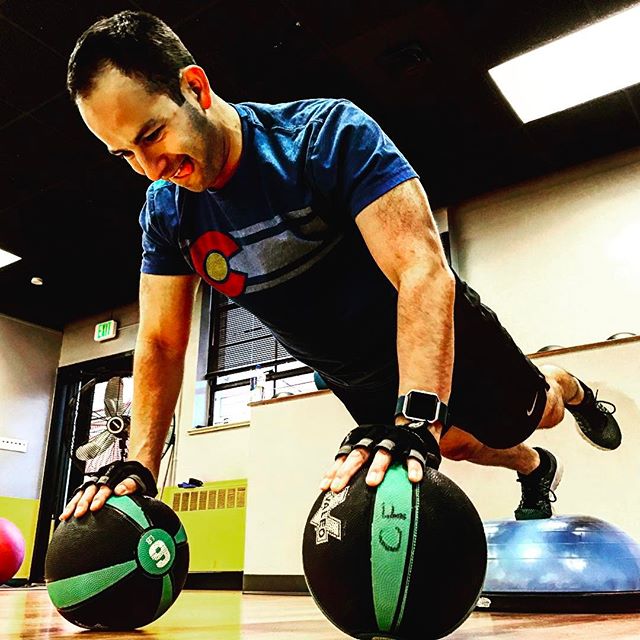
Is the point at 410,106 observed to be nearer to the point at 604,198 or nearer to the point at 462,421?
the point at 604,198

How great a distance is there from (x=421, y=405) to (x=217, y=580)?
4.09 metres

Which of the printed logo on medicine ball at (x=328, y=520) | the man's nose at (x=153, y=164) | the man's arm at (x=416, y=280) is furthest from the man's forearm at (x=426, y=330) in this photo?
the man's nose at (x=153, y=164)

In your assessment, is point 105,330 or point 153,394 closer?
point 153,394

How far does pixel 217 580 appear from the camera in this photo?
15.3 ft

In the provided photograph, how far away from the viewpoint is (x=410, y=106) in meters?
4.04

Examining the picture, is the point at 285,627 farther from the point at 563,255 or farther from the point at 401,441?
the point at 563,255

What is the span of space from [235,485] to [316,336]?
3501 mm

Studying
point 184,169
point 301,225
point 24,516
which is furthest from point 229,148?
point 24,516

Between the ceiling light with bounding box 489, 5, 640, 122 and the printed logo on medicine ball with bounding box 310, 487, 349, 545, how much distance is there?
3341mm

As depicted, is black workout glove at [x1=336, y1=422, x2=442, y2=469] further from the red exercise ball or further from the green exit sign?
the green exit sign

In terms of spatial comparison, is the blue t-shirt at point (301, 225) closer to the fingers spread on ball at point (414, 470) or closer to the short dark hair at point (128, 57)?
the short dark hair at point (128, 57)

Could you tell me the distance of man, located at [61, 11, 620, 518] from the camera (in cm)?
117

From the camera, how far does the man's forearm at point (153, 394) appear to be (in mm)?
A: 1600

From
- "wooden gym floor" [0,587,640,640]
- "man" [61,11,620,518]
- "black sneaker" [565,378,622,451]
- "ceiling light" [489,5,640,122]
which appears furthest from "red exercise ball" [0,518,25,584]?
"ceiling light" [489,5,640,122]
